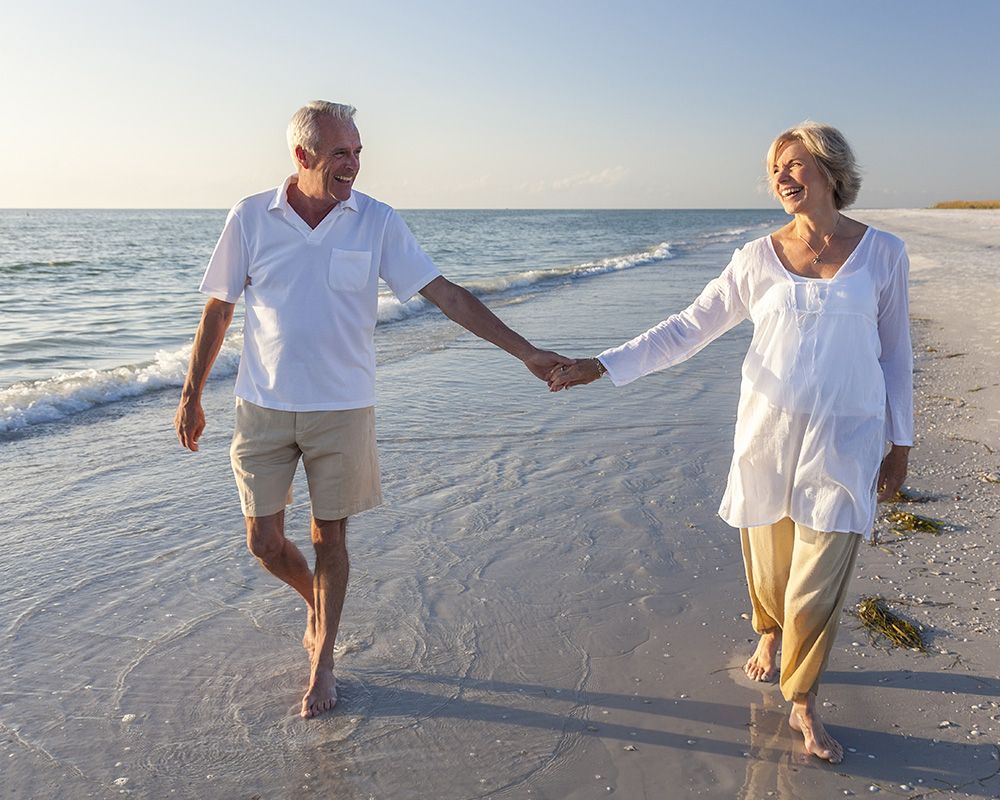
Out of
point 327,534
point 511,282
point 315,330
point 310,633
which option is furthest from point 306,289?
point 511,282

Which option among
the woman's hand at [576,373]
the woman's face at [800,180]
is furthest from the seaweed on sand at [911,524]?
the woman's face at [800,180]

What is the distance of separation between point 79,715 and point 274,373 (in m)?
1.47

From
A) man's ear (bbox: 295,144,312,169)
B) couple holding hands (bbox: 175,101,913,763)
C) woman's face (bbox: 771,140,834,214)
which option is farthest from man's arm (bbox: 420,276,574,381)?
woman's face (bbox: 771,140,834,214)

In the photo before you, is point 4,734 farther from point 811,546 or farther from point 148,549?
point 811,546

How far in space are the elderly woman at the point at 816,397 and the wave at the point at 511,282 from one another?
40.0 ft

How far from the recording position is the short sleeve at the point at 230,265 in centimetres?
336

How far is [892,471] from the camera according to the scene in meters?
3.36

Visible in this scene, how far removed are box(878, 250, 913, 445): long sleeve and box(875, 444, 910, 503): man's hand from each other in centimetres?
9

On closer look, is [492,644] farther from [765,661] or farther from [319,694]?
[765,661]

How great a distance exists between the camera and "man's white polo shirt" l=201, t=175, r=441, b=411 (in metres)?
3.28

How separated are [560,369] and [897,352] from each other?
4.88ft

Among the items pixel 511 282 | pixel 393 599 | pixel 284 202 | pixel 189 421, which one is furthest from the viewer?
pixel 511 282

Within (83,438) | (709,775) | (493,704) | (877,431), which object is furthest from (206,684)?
(83,438)

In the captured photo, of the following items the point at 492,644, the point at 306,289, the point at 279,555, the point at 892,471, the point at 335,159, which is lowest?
the point at 492,644
